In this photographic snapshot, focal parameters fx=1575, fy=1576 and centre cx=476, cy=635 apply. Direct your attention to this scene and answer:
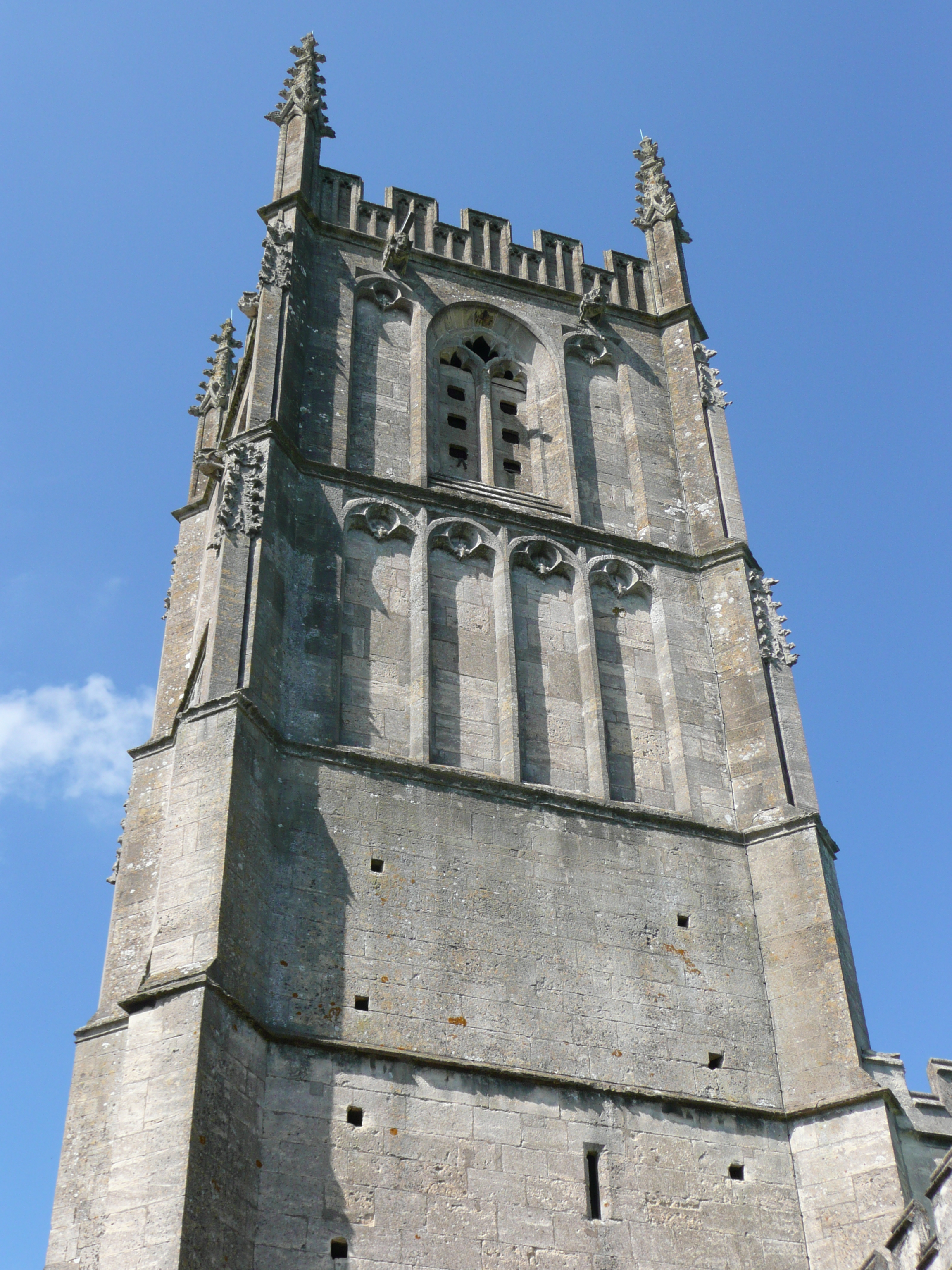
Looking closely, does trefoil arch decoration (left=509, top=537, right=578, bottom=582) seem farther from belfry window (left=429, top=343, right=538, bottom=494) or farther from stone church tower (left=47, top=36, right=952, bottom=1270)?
belfry window (left=429, top=343, right=538, bottom=494)

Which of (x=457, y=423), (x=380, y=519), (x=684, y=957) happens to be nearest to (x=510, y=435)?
(x=457, y=423)

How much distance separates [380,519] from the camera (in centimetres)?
1872

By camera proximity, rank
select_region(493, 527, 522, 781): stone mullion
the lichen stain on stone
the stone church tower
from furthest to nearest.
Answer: select_region(493, 527, 522, 781): stone mullion → the lichen stain on stone → the stone church tower

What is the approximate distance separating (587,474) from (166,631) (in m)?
5.85

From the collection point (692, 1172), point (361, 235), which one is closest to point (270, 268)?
point (361, 235)

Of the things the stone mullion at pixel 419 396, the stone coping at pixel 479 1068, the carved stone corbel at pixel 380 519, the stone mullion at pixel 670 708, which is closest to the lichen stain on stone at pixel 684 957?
the stone coping at pixel 479 1068

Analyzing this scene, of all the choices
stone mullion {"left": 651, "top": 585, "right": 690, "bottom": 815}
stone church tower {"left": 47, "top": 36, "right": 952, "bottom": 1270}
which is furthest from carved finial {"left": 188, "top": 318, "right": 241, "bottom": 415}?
stone mullion {"left": 651, "top": 585, "right": 690, "bottom": 815}

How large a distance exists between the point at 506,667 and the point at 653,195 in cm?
1104

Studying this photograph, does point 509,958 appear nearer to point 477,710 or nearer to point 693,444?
point 477,710

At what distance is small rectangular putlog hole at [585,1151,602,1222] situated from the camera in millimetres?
13703

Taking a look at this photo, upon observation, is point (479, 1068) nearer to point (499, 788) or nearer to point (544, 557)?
point (499, 788)

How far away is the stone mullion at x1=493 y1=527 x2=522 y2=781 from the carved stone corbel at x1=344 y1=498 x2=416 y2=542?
1.15 m

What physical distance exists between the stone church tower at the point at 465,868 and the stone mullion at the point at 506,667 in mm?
48

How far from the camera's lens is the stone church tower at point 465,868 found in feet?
43.0
